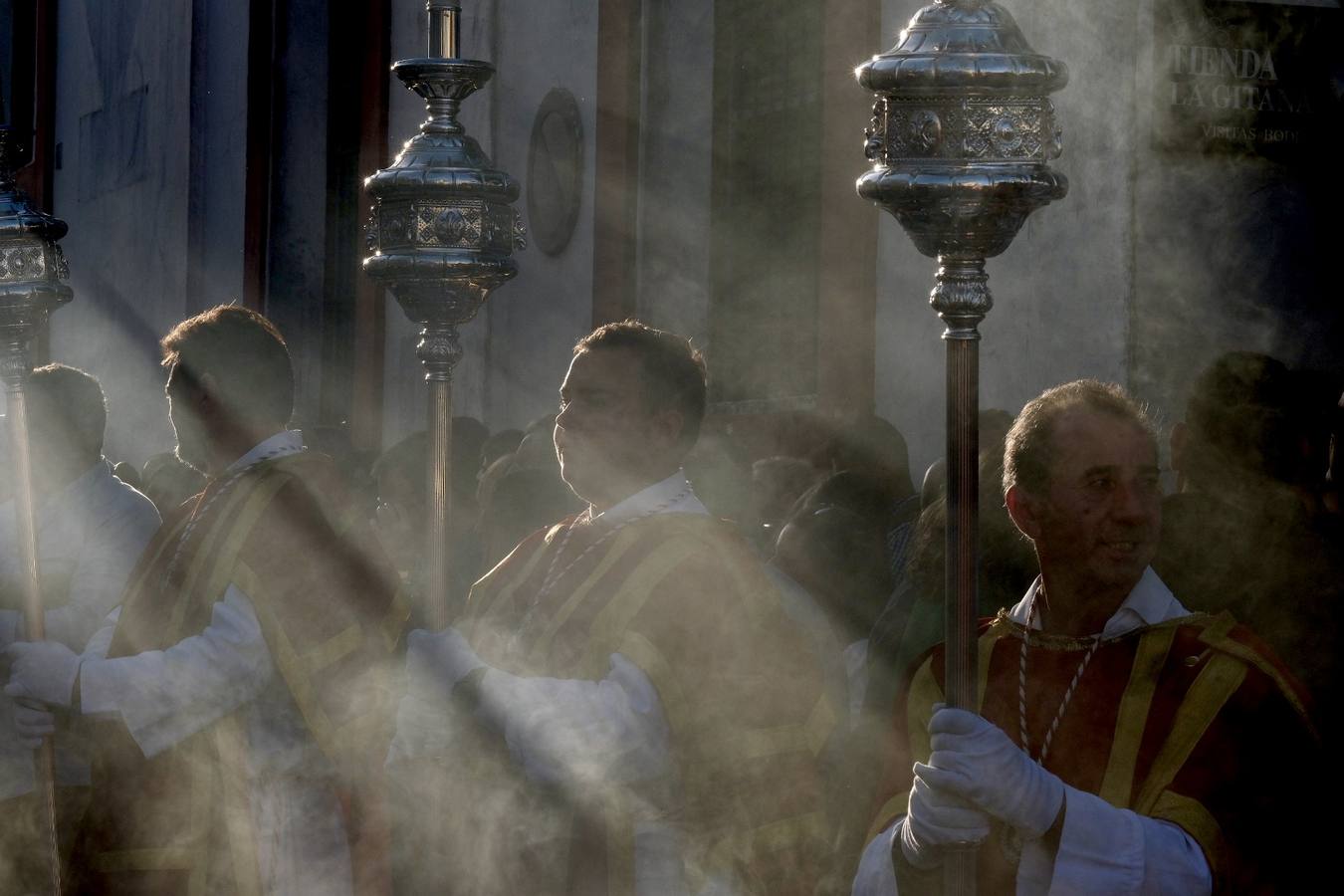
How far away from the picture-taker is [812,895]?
4.23 meters

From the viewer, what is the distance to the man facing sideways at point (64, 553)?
552 centimetres

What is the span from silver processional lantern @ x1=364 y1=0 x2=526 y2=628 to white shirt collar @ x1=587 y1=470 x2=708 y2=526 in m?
0.43

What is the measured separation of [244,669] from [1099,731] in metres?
2.16

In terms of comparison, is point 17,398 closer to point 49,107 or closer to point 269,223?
point 269,223

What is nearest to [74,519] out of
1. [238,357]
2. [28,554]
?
[28,554]

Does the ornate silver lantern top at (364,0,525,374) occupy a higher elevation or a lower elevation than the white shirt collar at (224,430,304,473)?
higher

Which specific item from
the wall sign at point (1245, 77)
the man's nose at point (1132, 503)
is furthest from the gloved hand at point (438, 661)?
the wall sign at point (1245, 77)

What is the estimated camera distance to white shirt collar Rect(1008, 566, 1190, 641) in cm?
324

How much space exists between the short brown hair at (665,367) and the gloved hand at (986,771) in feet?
4.49

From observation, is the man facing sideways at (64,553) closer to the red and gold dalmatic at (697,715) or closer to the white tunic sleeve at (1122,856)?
the red and gold dalmatic at (697,715)

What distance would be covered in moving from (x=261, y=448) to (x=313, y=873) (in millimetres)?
990

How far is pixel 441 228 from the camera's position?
455 cm

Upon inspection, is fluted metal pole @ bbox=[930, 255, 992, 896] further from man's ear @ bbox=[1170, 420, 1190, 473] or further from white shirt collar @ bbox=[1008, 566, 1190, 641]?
man's ear @ bbox=[1170, 420, 1190, 473]

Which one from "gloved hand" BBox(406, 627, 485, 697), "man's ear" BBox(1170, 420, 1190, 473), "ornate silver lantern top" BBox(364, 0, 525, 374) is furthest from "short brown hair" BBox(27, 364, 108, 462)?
"man's ear" BBox(1170, 420, 1190, 473)
